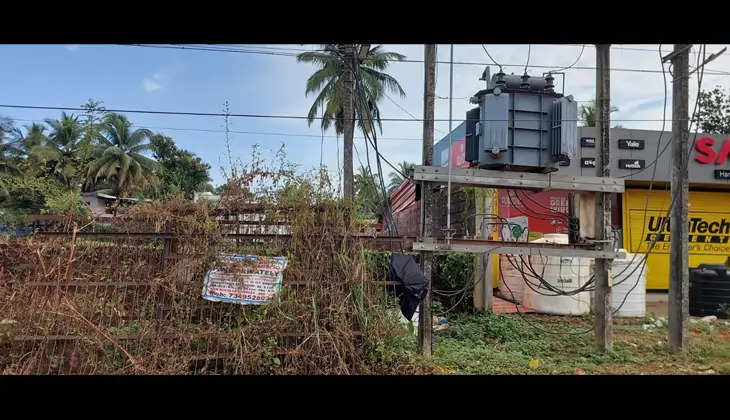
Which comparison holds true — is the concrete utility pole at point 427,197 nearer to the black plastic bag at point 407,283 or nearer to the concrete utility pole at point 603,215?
the black plastic bag at point 407,283

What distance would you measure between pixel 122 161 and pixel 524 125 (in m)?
30.5

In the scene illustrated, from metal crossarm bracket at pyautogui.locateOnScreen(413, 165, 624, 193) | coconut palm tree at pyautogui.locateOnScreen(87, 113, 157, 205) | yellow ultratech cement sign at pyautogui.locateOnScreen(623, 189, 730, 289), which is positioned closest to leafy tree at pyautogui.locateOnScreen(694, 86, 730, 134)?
yellow ultratech cement sign at pyautogui.locateOnScreen(623, 189, 730, 289)

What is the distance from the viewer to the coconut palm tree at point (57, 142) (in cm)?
2441

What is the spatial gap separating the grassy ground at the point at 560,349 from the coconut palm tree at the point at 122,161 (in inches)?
1039

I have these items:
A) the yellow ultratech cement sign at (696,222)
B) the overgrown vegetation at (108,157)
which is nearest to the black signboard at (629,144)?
the yellow ultratech cement sign at (696,222)

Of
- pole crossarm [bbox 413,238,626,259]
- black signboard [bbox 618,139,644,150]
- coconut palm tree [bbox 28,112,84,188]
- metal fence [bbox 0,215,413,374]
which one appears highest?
coconut palm tree [bbox 28,112,84,188]

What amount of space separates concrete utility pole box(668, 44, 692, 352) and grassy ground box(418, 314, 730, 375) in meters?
0.48

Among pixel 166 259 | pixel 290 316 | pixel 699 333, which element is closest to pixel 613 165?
pixel 699 333

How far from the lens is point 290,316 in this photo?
15.7 ft

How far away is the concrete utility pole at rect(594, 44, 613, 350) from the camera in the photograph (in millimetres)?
6238

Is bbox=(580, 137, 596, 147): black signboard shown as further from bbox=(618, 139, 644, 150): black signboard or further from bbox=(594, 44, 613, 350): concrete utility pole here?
bbox=(594, 44, 613, 350): concrete utility pole

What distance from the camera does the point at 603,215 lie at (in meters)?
6.29

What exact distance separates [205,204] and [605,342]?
5877mm
